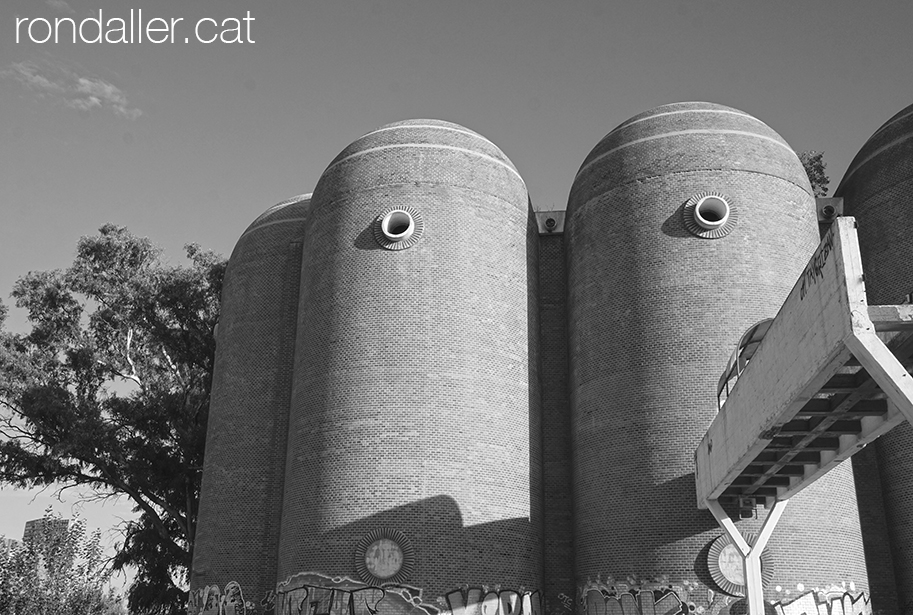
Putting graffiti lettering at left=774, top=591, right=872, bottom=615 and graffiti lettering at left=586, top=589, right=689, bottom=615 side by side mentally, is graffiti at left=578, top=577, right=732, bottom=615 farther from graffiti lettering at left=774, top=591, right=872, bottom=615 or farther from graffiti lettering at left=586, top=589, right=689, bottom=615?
graffiti lettering at left=774, top=591, right=872, bottom=615

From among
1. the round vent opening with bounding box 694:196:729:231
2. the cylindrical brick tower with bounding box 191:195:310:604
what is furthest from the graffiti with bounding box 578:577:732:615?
the cylindrical brick tower with bounding box 191:195:310:604

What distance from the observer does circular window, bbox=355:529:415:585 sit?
73.6 feet

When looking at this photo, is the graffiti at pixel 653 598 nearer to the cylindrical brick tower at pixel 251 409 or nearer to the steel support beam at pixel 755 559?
the steel support beam at pixel 755 559

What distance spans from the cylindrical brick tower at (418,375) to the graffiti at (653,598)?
2.02 metres

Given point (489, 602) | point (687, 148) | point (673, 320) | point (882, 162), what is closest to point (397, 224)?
point (673, 320)

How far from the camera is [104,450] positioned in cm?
3588

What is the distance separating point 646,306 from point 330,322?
8.76 meters

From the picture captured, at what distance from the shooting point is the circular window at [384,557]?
22.4 metres

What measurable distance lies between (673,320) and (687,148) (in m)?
5.21

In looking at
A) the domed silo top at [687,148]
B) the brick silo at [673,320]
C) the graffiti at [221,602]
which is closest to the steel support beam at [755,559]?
the brick silo at [673,320]

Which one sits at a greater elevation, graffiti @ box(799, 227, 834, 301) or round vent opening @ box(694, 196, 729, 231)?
round vent opening @ box(694, 196, 729, 231)

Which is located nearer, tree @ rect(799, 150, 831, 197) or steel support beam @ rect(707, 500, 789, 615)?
steel support beam @ rect(707, 500, 789, 615)

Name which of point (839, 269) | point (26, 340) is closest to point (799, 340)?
point (839, 269)

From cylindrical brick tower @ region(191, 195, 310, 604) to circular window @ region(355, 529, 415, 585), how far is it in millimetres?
5371
